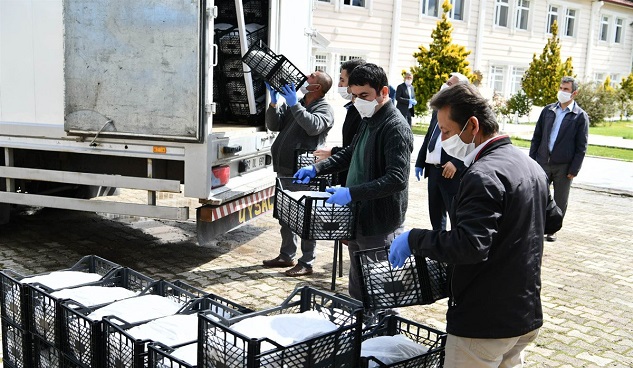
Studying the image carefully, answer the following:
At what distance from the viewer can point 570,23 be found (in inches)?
1383

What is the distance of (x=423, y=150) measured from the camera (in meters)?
7.47

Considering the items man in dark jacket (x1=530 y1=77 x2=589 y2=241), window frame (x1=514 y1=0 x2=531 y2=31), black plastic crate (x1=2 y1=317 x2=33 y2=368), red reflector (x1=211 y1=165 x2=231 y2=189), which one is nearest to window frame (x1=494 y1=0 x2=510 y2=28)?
window frame (x1=514 y1=0 x2=531 y2=31)

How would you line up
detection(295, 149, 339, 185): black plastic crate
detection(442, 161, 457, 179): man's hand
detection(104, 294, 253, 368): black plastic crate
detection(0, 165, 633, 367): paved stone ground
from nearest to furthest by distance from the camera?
1. detection(104, 294, 253, 368): black plastic crate
2. detection(0, 165, 633, 367): paved stone ground
3. detection(295, 149, 339, 185): black plastic crate
4. detection(442, 161, 457, 179): man's hand

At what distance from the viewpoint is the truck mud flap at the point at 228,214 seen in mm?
6277

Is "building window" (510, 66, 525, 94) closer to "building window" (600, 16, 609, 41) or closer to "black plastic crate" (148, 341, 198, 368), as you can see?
"building window" (600, 16, 609, 41)

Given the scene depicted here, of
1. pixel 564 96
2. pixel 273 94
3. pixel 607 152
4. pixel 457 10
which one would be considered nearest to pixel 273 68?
pixel 273 94

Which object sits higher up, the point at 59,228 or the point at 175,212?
the point at 175,212

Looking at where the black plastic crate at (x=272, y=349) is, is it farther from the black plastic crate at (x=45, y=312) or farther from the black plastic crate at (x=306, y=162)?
the black plastic crate at (x=306, y=162)

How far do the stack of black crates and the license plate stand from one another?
18.3 inches

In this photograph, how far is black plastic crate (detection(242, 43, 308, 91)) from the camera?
6.43 metres

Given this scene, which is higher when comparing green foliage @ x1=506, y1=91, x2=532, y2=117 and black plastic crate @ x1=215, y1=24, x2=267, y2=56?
black plastic crate @ x1=215, y1=24, x2=267, y2=56

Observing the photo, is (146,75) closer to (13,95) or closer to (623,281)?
(13,95)

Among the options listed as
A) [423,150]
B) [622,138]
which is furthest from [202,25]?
[622,138]

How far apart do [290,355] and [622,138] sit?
24.8 m
